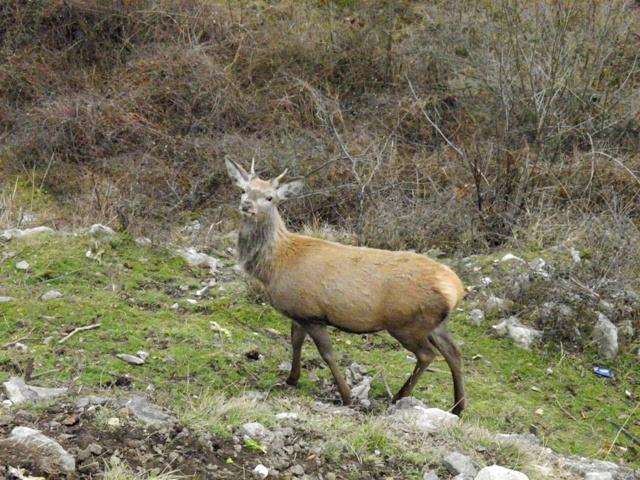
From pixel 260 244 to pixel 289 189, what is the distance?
687mm

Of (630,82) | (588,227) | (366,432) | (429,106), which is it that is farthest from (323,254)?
(630,82)

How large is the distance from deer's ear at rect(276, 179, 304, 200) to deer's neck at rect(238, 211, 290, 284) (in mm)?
259

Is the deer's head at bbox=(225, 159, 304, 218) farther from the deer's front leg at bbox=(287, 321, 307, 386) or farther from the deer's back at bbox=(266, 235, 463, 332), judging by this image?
the deer's front leg at bbox=(287, 321, 307, 386)

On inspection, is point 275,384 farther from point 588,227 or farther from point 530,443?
point 588,227

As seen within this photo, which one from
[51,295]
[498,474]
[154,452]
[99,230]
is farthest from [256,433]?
[99,230]

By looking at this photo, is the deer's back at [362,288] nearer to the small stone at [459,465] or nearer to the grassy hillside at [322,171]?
the grassy hillside at [322,171]

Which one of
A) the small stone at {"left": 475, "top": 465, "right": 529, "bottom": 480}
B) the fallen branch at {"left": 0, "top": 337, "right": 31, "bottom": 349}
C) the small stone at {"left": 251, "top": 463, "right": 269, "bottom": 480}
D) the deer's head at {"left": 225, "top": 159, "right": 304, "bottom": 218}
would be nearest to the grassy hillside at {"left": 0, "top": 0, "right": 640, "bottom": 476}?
the fallen branch at {"left": 0, "top": 337, "right": 31, "bottom": 349}

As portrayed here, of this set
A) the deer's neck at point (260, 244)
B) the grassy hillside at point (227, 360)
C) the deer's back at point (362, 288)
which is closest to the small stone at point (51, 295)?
the grassy hillside at point (227, 360)

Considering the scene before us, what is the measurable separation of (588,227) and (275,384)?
513cm

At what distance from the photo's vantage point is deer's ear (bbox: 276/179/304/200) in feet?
25.6

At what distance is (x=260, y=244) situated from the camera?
752 cm

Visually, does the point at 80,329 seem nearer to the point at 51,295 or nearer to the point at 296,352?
the point at 51,295

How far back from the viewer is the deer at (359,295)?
6.96 metres

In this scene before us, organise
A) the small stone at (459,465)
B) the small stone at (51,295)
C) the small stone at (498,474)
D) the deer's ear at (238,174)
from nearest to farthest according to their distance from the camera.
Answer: the small stone at (498,474) < the small stone at (459,465) < the deer's ear at (238,174) < the small stone at (51,295)
